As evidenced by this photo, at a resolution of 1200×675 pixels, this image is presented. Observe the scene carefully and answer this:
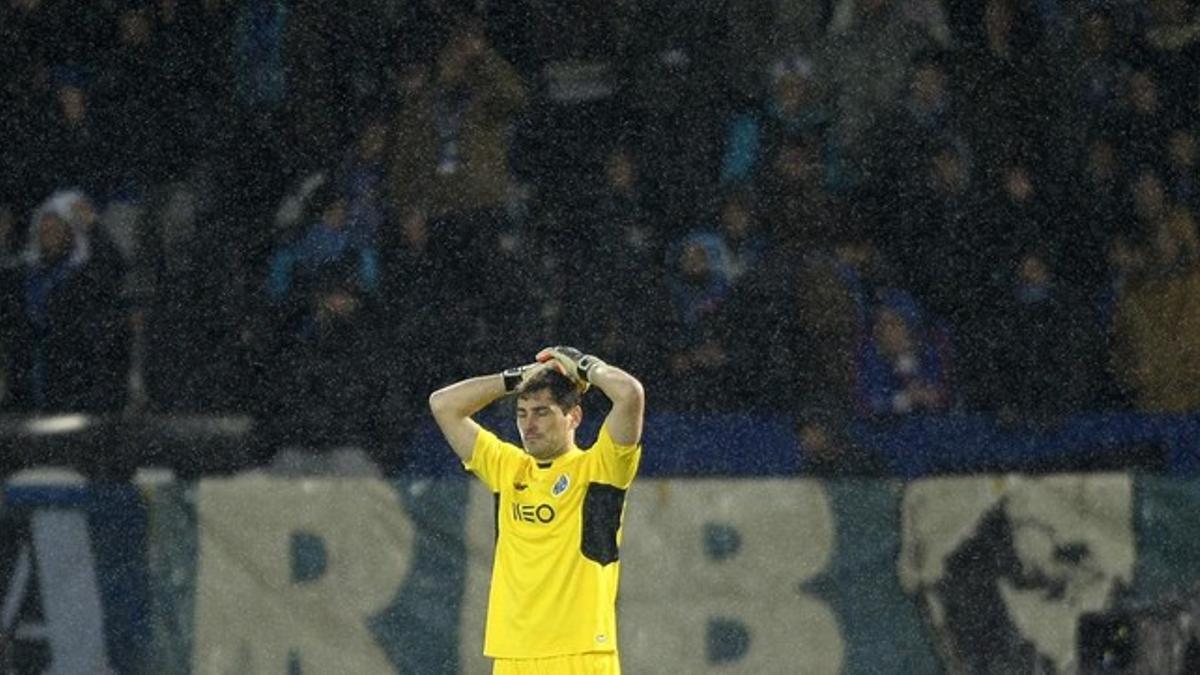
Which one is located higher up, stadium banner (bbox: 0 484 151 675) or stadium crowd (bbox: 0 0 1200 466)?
stadium crowd (bbox: 0 0 1200 466)

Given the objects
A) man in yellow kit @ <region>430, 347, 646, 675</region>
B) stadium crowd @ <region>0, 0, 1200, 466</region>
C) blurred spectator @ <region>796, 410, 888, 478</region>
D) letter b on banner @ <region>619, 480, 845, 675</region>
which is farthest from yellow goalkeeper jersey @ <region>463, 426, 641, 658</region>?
stadium crowd @ <region>0, 0, 1200, 466</region>

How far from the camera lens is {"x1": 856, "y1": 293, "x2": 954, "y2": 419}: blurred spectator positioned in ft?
35.0

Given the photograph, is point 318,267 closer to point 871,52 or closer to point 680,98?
point 680,98

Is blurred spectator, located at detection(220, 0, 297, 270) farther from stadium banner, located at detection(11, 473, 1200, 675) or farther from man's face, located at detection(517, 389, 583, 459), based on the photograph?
man's face, located at detection(517, 389, 583, 459)

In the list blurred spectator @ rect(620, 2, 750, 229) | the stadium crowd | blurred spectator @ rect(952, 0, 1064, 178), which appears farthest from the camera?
blurred spectator @ rect(952, 0, 1064, 178)

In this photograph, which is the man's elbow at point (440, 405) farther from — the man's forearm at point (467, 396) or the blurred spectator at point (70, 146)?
the blurred spectator at point (70, 146)

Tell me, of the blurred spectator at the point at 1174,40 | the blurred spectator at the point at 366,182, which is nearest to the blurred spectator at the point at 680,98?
the blurred spectator at the point at 366,182

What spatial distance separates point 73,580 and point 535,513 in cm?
316

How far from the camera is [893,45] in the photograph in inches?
467

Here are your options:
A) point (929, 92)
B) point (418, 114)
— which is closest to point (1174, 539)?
point (929, 92)

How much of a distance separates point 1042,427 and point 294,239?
3579 mm

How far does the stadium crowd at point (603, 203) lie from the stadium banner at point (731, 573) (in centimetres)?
71

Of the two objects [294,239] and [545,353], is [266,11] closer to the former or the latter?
[294,239]

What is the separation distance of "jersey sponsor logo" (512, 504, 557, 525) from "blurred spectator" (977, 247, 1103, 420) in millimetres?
3684
